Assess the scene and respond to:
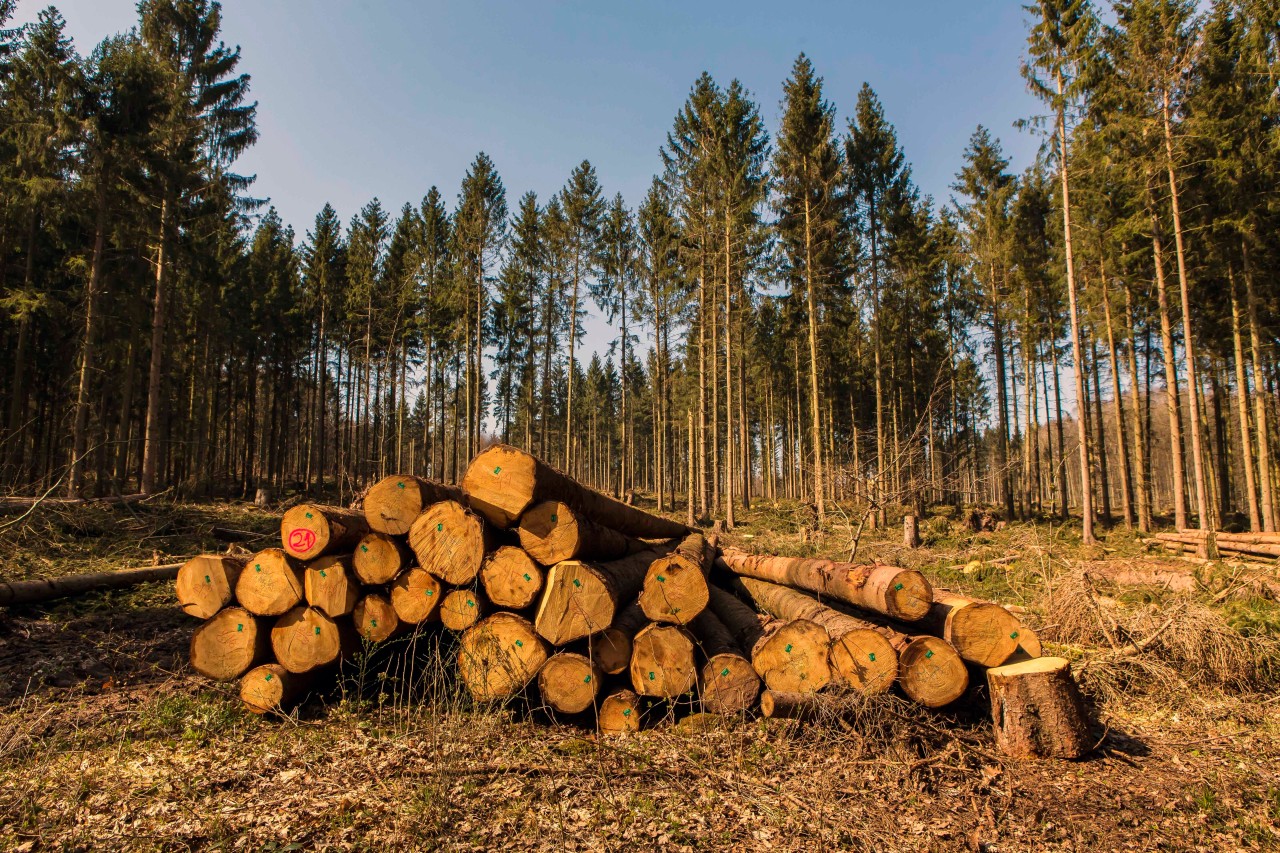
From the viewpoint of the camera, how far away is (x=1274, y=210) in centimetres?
1559

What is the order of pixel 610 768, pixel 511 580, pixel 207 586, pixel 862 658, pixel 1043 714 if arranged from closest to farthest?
pixel 610 768 → pixel 1043 714 → pixel 862 658 → pixel 511 580 → pixel 207 586

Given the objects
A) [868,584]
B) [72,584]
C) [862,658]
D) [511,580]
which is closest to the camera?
[862,658]

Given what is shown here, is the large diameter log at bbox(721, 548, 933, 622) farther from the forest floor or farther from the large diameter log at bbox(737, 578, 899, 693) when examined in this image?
the forest floor

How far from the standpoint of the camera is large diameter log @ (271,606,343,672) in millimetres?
4680

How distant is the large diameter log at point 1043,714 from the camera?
425cm

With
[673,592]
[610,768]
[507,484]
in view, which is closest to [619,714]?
[610,768]

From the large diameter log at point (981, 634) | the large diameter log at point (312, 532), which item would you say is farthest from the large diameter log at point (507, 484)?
the large diameter log at point (981, 634)

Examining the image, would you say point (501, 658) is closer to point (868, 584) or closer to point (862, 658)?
point (862, 658)

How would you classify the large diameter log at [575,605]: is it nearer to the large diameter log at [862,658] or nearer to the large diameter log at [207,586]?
the large diameter log at [862,658]

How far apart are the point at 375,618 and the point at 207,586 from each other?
1487mm

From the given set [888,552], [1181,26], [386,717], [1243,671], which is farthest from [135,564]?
[1181,26]

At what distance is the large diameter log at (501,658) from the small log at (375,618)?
0.69 metres

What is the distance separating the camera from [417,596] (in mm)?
4789

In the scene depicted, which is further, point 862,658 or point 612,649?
point 612,649
